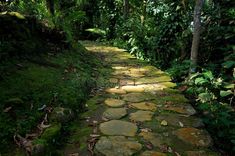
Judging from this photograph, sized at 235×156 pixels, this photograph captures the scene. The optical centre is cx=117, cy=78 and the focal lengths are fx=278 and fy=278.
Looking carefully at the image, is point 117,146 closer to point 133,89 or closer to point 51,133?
point 51,133

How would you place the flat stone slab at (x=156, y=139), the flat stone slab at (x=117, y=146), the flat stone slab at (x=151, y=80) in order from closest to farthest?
the flat stone slab at (x=117, y=146)
the flat stone slab at (x=156, y=139)
the flat stone slab at (x=151, y=80)

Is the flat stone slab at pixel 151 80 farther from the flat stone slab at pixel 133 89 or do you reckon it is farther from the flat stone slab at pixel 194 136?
the flat stone slab at pixel 194 136

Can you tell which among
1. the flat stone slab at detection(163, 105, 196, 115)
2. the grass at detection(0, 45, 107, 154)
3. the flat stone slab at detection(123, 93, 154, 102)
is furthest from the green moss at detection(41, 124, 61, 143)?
the flat stone slab at detection(163, 105, 196, 115)

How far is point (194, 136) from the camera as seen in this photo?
3391 millimetres

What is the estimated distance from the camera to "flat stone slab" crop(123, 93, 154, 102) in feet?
14.9

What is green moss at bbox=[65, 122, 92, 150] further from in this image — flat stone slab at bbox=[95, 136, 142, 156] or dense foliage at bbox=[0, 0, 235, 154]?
dense foliage at bbox=[0, 0, 235, 154]

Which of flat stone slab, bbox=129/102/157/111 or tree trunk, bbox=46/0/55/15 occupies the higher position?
tree trunk, bbox=46/0/55/15

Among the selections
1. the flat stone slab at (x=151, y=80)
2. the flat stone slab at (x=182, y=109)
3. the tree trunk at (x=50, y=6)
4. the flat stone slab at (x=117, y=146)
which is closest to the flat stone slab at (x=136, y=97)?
the flat stone slab at (x=182, y=109)

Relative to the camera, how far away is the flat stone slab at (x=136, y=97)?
14.9 feet

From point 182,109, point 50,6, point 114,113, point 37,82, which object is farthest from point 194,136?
point 50,6

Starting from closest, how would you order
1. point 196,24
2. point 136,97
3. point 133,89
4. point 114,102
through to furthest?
point 114,102 → point 136,97 → point 133,89 → point 196,24

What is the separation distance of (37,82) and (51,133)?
1240 millimetres

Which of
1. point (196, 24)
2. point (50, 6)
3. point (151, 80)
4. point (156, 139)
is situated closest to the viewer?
point (156, 139)

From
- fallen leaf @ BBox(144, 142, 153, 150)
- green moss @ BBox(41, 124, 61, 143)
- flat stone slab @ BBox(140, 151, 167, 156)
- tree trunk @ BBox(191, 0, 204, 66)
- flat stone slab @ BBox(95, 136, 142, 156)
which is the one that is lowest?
flat stone slab @ BBox(140, 151, 167, 156)
